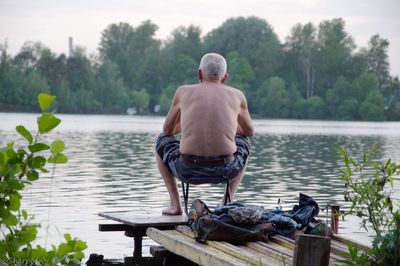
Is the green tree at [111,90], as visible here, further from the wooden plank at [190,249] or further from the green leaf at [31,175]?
the green leaf at [31,175]

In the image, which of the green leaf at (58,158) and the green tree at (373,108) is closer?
the green leaf at (58,158)

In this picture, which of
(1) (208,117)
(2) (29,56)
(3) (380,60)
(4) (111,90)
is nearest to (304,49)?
(3) (380,60)

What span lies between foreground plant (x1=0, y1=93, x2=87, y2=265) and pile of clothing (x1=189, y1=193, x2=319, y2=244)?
251cm

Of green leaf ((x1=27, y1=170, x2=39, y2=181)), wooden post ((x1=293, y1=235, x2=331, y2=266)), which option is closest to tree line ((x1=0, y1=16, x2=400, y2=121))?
wooden post ((x1=293, y1=235, x2=331, y2=266))

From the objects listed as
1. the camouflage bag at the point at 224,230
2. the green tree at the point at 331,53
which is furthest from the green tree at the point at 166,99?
the camouflage bag at the point at 224,230

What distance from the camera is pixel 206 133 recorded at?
23.3ft

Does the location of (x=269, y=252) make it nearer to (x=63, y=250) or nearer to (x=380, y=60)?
(x=63, y=250)

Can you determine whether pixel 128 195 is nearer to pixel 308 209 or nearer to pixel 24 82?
pixel 308 209

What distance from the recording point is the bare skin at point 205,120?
23.2ft

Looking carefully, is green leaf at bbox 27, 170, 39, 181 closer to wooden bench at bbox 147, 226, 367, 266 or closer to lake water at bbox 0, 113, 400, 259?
wooden bench at bbox 147, 226, 367, 266

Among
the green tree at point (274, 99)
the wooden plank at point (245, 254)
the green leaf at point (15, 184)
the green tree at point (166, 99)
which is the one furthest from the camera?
the green tree at point (166, 99)

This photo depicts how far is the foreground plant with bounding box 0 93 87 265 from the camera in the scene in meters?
2.93

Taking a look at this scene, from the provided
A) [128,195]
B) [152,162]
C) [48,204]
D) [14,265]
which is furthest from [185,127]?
[152,162]

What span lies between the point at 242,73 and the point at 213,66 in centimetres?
10108
